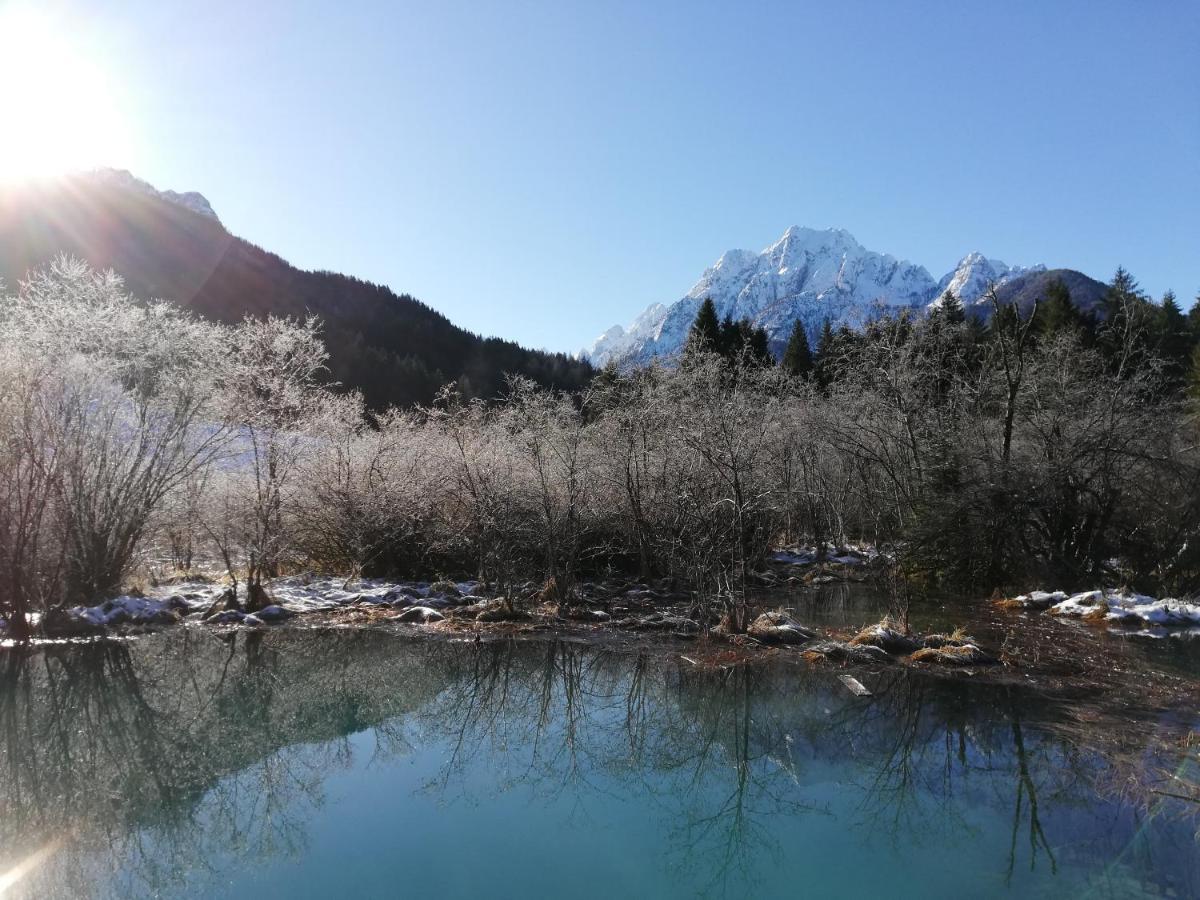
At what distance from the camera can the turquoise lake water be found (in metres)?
5.79

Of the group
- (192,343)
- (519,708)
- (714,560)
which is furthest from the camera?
(192,343)

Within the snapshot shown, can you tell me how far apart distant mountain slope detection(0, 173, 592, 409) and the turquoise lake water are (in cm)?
3714

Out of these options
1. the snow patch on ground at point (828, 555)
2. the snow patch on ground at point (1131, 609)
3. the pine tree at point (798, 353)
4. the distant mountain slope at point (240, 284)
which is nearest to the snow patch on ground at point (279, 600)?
the snow patch on ground at point (828, 555)

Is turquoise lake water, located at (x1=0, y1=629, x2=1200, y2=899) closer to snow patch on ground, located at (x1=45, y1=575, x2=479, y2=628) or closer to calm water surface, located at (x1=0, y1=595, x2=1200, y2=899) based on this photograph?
calm water surface, located at (x1=0, y1=595, x2=1200, y2=899)

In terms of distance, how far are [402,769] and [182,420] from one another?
10.9 m

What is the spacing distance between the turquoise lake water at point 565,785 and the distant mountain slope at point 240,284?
37.1 meters

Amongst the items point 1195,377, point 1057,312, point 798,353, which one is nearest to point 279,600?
point 798,353

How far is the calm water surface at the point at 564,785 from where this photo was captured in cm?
579

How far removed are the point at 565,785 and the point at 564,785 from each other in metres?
0.01

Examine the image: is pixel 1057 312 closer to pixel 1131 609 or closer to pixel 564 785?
pixel 1131 609

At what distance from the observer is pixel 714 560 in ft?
48.2

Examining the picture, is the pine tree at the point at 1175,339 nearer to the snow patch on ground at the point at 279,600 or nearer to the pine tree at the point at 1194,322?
the pine tree at the point at 1194,322

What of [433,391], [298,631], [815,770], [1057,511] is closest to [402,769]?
[815,770]

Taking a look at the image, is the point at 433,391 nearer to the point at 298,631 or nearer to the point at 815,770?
the point at 298,631
